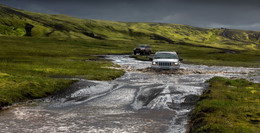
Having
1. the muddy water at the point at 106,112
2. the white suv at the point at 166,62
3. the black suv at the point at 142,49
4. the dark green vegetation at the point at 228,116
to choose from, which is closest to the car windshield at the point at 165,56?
the white suv at the point at 166,62

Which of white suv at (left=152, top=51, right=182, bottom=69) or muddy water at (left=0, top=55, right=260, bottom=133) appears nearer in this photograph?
muddy water at (left=0, top=55, right=260, bottom=133)

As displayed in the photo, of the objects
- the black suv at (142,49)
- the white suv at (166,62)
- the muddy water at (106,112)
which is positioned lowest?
the muddy water at (106,112)

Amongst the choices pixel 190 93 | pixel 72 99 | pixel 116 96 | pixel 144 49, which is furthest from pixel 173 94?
pixel 144 49

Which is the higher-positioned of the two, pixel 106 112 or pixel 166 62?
pixel 166 62

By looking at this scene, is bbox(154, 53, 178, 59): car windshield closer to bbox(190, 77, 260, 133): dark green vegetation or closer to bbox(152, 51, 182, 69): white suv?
bbox(152, 51, 182, 69): white suv

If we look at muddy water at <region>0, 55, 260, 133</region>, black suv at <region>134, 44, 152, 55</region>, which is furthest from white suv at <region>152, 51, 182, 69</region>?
black suv at <region>134, 44, 152, 55</region>

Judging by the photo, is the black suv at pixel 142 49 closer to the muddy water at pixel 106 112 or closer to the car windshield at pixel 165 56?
the car windshield at pixel 165 56

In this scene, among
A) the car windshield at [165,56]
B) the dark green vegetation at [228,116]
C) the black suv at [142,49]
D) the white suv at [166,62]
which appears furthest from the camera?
the black suv at [142,49]

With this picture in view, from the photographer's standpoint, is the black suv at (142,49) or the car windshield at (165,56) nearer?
the car windshield at (165,56)

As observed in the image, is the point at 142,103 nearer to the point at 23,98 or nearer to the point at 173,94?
the point at 173,94

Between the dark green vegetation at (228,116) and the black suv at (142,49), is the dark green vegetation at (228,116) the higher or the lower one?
the lower one

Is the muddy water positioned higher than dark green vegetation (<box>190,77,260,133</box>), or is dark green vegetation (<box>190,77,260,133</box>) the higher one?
dark green vegetation (<box>190,77,260,133</box>)

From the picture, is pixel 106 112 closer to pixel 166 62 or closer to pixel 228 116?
pixel 228 116

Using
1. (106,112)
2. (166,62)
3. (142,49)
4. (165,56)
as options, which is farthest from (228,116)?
(142,49)
